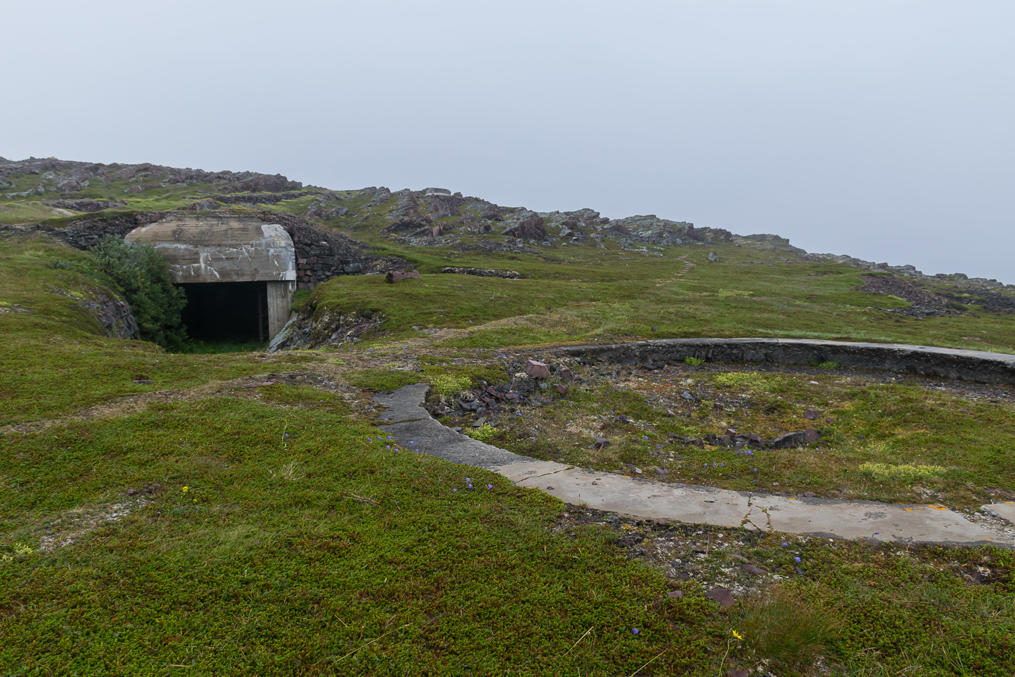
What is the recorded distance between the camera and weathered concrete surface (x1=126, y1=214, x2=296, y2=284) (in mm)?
25703

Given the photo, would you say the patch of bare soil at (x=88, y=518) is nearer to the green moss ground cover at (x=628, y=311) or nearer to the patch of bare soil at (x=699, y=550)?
the patch of bare soil at (x=699, y=550)

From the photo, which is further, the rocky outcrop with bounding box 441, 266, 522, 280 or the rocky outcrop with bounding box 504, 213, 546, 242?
the rocky outcrop with bounding box 504, 213, 546, 242

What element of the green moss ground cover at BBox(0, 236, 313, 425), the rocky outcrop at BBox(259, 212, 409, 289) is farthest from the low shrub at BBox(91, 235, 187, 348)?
the rocky outcrop at BBox(259, 212, 409, 289)

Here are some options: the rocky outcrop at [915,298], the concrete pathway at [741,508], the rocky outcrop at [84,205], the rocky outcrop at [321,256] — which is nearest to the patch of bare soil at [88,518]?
the concrete pathway at [741,508]

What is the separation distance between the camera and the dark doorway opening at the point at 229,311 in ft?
93.5

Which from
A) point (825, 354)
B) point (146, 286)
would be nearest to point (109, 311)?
point (146, 286)

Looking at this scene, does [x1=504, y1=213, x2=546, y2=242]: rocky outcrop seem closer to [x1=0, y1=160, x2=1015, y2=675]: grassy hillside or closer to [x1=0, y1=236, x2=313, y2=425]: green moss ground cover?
[x1=0, y1=236, x2=313, y2=425]: green moss ground cover

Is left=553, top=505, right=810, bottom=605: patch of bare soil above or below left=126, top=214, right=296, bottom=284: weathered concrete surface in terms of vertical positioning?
below

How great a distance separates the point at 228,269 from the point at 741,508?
1134 inches

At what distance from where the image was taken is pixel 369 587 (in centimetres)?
410

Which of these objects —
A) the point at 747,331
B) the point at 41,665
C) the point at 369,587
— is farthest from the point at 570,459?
the point at 747,331

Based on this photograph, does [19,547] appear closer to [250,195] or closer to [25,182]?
[250,195]

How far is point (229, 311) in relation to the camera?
1178 inches

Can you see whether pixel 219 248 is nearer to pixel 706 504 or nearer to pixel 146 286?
pixel 146 286
